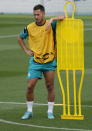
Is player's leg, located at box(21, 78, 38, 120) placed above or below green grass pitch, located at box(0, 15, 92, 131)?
above

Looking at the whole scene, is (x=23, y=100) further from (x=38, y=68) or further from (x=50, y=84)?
(x=38, y=68)

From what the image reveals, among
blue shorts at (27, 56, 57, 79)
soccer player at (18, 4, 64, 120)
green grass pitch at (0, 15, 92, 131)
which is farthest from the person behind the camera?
blue shorts at (27, 56, 57, 79)

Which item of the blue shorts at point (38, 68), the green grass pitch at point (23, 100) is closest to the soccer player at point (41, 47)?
the blue shorts at point (38, 68)

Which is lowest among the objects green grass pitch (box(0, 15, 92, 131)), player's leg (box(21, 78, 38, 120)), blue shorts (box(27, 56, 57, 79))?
green grass pitch (box(0, 15, 92, 131))

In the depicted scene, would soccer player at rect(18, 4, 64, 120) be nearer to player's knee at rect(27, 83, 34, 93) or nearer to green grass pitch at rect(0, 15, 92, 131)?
player's knee at rect(27, 83, 34, 93)

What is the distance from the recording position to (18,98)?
13.3 m

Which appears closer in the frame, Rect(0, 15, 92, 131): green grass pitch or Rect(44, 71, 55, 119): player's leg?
Rect(0, 15, 92, 131): green grass pitch

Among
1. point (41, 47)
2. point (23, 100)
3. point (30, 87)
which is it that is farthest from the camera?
point (23, 100)

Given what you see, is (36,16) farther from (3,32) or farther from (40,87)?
(3,32)

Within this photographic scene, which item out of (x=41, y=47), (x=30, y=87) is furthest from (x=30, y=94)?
(x=41, y=47)

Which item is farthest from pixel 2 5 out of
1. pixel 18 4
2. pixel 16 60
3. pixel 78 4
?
pixel 16 60

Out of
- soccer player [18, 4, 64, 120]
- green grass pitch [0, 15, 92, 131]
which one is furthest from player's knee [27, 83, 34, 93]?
green grass pitch [0, 15, 92, 131]

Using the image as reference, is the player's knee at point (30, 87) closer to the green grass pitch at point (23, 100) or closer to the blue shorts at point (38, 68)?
the blue shorts at point (38, 68)

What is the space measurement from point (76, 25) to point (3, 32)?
23756 mm
